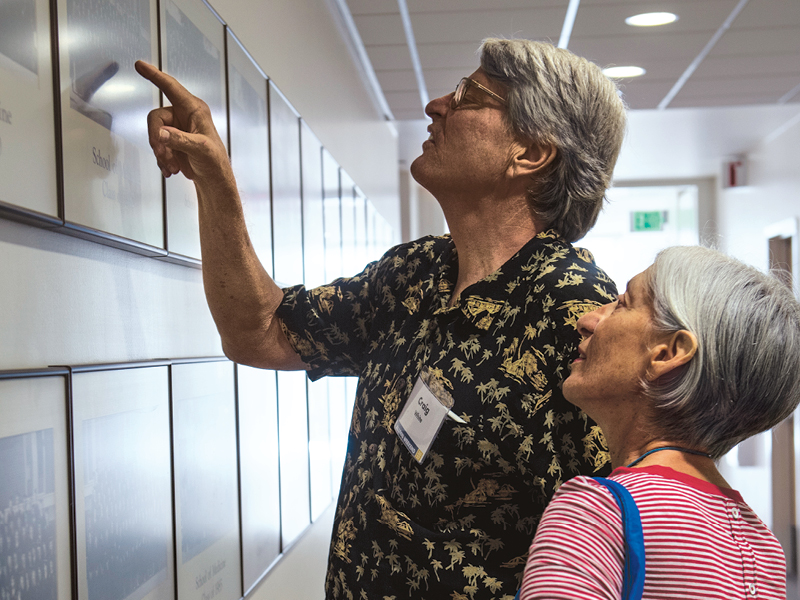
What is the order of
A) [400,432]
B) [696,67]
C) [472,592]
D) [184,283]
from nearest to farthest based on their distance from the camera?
[472,592] → [400,432] → [184,283] → [696,67]

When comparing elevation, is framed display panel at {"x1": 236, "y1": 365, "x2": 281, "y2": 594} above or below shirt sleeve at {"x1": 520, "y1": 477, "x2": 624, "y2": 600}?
below

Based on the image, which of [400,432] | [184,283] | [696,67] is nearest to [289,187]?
[184,283]

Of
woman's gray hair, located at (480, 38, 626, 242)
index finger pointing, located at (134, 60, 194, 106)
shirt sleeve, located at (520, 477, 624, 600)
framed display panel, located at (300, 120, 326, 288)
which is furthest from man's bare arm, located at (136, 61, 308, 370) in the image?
framed display panel, located at (300, 120, 326, 288)

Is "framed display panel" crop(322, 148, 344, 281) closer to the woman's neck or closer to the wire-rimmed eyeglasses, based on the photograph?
the wire-rimmed eyeglasses

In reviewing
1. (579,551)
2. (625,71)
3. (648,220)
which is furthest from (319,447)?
(648,220)

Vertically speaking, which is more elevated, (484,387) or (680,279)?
(680,279)

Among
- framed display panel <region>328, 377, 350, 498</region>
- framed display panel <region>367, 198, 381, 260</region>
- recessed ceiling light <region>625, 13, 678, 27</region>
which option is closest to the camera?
framed display panel <region>328, 377, 350, 498</region>

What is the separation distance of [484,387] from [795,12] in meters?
3.64

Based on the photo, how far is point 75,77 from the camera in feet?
3.58

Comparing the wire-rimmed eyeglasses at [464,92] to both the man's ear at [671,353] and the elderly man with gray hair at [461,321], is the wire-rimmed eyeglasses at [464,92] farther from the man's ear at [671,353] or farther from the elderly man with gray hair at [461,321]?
the man's ear at [671,353]

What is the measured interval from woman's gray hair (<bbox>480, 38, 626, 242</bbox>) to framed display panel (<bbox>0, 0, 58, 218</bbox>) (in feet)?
2.90

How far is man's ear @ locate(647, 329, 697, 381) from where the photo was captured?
98 centimetres

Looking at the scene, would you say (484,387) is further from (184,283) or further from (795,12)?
(795,12)

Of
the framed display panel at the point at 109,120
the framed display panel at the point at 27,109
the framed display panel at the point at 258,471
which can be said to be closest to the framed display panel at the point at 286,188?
the framed display panel at the point at 258,471
